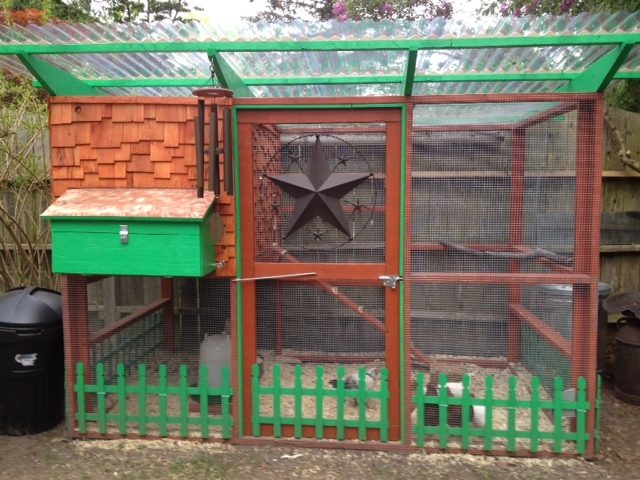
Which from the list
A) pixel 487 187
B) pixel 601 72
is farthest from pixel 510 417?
pixel 601 72

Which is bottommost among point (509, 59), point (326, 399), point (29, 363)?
point (326, 399)

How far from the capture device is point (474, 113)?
3797 mm

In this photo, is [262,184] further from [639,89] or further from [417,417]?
[639,89]

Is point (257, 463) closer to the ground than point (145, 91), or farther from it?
closer to the ground

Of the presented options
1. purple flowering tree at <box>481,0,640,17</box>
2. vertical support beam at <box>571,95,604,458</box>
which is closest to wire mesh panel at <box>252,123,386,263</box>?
vertical support beam at <box>571,95,604,458</box>

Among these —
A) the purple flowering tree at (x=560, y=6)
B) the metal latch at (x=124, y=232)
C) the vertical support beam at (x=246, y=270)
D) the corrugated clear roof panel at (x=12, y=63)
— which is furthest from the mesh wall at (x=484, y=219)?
the corrugated clear roof panel at (x=12, y=63)

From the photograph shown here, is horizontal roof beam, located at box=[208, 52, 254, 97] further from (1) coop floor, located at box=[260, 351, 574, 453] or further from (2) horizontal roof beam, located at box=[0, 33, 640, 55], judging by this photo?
(1) coop floor, located at box=[260, 351, 574, 453]

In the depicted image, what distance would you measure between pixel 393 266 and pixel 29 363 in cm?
256

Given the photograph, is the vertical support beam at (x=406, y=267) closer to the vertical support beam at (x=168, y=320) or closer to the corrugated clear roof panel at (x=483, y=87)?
the corrugated clear roof panel at (x=483, y=87)

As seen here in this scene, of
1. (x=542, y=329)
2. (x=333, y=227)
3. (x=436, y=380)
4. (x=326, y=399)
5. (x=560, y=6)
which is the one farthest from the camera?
(x=560, y=6)

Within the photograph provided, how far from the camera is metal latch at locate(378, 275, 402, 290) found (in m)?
3.47

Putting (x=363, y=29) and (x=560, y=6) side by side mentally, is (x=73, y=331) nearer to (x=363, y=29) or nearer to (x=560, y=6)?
(x=363, y=29)

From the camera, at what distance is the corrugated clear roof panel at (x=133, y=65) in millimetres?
3541

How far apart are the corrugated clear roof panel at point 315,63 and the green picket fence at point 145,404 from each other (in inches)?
79.5
